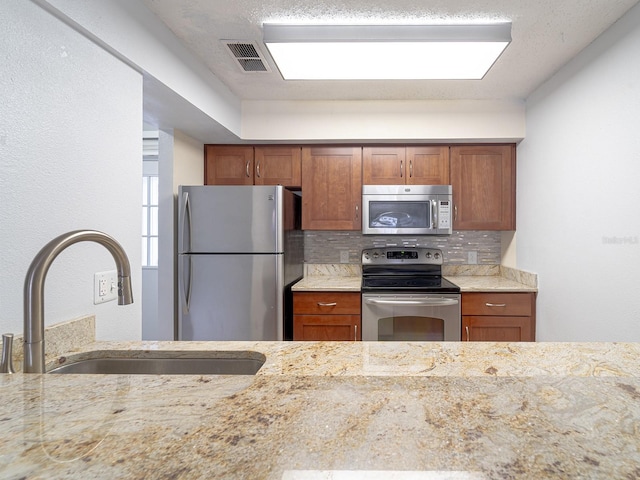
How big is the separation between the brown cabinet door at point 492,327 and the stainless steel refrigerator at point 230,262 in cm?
136

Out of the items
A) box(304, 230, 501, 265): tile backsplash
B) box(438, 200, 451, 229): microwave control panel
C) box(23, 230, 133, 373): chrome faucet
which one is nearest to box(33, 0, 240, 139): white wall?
box(23, 230, 133, 373): chrome faucet

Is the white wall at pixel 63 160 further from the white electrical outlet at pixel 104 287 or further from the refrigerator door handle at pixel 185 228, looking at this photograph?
the refrigerator door handle at pixel 185 228

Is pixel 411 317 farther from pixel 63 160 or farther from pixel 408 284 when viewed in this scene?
pixel 63 160

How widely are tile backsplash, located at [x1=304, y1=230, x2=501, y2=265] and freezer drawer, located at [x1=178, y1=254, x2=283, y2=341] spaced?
91 cm

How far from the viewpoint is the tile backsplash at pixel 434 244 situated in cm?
319

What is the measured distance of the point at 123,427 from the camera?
0.52 metres

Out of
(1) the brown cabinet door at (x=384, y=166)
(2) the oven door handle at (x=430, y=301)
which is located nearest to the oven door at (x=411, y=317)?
(2) the oven door handle at (x=430, y=301)

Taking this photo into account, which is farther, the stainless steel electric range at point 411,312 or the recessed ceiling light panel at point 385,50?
the stainless steel electric range at point 411,312

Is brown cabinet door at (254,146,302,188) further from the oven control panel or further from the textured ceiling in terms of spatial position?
the oven control panel

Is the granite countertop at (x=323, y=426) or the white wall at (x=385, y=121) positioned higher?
the white wall at (x=385, y=121)

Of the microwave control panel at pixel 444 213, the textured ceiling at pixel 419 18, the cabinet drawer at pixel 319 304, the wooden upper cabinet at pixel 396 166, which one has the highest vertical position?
the textured ceiling at pixel 419 18

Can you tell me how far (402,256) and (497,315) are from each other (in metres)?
0.87

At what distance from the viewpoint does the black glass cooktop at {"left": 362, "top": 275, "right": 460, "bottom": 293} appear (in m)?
2.58

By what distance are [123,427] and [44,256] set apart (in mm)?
501
